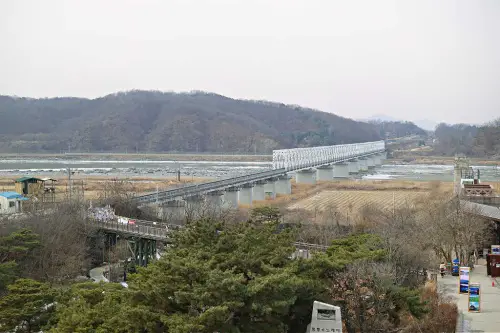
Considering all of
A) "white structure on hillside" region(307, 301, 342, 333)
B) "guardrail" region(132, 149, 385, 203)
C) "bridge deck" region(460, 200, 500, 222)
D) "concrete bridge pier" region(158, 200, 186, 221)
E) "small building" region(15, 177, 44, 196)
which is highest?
"small building" region(15, 177, 44, 196)

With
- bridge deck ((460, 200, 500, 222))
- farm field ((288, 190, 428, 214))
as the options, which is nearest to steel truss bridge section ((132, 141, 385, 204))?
farm field ((288, 190, 428, 214))

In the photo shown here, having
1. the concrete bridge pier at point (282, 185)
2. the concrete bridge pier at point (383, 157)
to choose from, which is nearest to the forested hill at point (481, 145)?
the concrete bridge pier at point (383, 157)

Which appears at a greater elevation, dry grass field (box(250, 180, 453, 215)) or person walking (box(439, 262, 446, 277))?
person walking (box(439, 262, 446, 277))

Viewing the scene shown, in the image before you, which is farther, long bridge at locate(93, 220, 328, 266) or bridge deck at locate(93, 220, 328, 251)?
long bridge at locate(93, 220, 328, 266)

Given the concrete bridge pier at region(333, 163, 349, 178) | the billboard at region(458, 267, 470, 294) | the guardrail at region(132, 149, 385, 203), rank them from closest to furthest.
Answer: the billboard at region(458, 267, 470, 294)
the guardrail at region(132, 149, 385, 203)
the concrete bridge pier at region(333, 163, 349, 178)

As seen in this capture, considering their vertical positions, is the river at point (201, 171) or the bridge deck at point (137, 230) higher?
the bridge deck at point (137, 230)

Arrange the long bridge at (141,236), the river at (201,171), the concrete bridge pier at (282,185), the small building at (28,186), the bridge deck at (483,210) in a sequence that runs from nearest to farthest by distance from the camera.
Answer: the bridge deck at (483,210)
the long bridge at (141,236)
the small building at (28,186)
the concrete bridge pier at (282,185)
the river at (201,171)

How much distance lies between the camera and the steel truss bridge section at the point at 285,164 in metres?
43.6

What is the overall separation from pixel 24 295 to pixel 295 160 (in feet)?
220

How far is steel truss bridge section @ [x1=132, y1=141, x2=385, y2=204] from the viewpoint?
43.6 m

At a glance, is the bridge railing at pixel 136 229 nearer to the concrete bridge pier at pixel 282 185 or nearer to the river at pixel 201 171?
the concrete bridge pier at pixel 282 185

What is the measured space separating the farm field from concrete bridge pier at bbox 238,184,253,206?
5.03 m

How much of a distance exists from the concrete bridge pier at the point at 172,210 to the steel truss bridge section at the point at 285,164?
496mm

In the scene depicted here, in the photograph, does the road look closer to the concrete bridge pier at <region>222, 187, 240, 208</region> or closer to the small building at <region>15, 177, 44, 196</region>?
the small building at <region>15, 177, 44, 196</region>
